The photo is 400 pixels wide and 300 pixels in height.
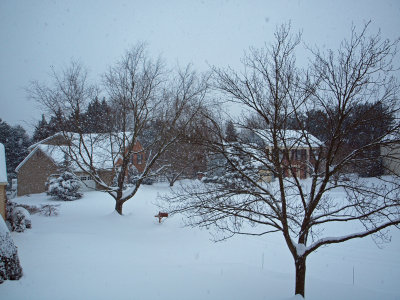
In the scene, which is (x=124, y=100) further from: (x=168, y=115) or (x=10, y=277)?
(x=10, y=277)

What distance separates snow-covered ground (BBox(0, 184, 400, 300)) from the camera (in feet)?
24.2

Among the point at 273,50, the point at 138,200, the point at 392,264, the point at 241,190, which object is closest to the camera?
the point at 241,190

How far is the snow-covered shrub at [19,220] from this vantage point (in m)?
13.2

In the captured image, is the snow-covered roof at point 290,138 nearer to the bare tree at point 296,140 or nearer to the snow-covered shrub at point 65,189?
the bare tree at point 296,140

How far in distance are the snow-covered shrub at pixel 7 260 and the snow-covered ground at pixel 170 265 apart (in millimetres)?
264

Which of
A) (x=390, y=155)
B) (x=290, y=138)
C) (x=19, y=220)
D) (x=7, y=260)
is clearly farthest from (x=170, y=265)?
(x=19, y=220)

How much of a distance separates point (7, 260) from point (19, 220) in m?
7.30

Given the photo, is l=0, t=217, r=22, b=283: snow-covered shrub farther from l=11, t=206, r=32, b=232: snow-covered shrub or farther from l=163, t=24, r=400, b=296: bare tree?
l=11, t=206, r=32, b=232: snow-covered shrub

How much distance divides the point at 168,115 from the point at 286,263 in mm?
9801

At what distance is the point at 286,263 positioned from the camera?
444 inches

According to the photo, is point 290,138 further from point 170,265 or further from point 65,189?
point 65,189

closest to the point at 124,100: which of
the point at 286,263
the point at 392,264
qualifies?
the point at 286,263

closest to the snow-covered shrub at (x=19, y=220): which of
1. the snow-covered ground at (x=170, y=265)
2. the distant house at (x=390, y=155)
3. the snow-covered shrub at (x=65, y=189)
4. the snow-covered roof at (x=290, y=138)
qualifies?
the snow-covered ground at (x=170, y=265)

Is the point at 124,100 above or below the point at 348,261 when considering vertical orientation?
above
